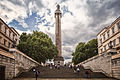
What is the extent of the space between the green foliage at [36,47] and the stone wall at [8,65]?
18.8 m

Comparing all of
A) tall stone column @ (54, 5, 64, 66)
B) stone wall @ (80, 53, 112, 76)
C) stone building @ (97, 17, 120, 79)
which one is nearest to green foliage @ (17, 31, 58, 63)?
tall stone column @ (54, 5, 64, 66)

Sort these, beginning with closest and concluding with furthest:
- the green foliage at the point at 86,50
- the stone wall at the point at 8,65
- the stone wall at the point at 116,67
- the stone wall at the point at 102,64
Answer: the stone wall at the point at 8,65 → the stone wall at the point at 116,67 → the stone wall at the point at 102,64 → the green foliage at the point at 86,50

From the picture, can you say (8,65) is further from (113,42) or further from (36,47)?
(113,42)

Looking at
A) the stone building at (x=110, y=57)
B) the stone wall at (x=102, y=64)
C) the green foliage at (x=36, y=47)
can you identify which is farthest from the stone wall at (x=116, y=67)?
the green foliage at (x=36, y=47)

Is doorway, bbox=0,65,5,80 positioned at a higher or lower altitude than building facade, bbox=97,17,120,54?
lower

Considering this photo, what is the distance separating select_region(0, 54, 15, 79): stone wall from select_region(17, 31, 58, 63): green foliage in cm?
1877

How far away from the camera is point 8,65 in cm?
2000

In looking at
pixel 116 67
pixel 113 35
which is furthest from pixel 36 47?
pixel 116 67

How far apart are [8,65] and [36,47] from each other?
2170 centimetres

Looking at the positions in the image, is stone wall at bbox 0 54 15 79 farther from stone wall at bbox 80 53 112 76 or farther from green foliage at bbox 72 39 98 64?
green foliage at bbox 72 39 98 64

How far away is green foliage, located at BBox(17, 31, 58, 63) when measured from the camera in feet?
134

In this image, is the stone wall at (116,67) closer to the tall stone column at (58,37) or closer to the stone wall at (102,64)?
the stone wall at (102,64)

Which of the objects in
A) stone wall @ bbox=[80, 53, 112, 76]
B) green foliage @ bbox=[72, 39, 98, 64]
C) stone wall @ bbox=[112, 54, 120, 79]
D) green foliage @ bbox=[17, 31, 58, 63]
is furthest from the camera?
green foliage @ bbox=[72, 39, 98, 64]

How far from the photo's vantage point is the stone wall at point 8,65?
18181mm
